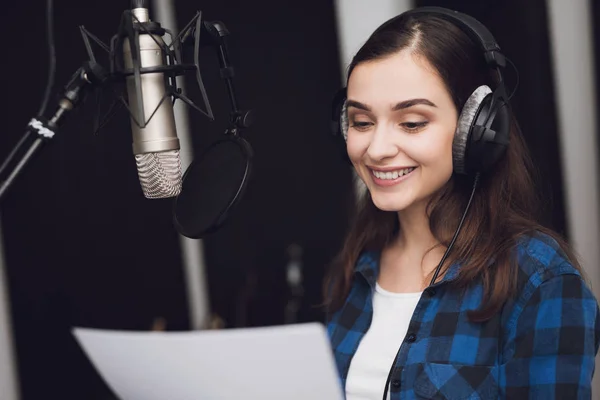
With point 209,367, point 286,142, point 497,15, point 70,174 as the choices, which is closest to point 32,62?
point 70,174

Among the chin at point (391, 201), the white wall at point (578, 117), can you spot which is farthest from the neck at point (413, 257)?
the white wall at point (578, 117)

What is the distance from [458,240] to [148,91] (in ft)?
2.29

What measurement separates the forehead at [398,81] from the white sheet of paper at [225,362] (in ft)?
1.66

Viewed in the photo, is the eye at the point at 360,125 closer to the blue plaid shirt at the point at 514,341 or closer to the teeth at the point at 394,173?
the teeth at the point at 394,173

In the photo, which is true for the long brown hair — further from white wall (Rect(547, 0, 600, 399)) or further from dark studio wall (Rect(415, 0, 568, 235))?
white wall (Rect(547, 0, 600, 399))

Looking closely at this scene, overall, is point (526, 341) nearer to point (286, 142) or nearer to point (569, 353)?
point (569, 353)

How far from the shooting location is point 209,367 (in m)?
0.75

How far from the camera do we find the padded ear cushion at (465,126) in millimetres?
1105

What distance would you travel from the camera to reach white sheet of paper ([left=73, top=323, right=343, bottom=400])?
694 mm

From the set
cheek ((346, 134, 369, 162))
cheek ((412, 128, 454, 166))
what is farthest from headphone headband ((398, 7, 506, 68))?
cheek ((346, 134, 369, 162))

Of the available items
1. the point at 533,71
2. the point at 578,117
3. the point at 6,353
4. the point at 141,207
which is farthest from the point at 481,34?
the point at 6,353

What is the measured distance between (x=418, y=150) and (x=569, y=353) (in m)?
0.40

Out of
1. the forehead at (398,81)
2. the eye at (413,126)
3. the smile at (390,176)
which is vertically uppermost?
the forehead at (398,81)

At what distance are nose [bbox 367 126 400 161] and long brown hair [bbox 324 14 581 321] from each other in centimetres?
13
